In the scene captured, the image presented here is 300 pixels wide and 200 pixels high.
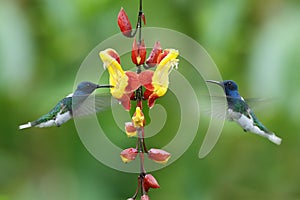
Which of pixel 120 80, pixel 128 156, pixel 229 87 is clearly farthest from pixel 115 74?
pixel 229 87

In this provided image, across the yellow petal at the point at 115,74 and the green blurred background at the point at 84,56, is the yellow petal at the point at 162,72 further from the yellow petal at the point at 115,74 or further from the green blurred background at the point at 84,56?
the green blurred background at the point at 84,56

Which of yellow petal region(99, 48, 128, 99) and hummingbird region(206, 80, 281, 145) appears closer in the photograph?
yellow petal region(99, 48, 128, 99)

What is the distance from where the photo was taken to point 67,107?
40.8 inches

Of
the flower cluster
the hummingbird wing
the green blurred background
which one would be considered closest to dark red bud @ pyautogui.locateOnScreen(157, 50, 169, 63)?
the flower cluster

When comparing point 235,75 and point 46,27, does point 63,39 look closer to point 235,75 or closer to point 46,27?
point 46,27

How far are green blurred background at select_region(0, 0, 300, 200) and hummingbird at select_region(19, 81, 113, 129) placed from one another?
15.0 inches

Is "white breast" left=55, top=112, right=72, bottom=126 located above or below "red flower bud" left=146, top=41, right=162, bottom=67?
below

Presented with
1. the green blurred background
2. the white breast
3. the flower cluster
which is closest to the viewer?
the flower cluster

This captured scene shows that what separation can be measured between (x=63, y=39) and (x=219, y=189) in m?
0.68

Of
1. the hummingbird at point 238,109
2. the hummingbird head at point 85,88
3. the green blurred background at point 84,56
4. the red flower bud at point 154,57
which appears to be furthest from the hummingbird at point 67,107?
the green blurred background at point 84,56

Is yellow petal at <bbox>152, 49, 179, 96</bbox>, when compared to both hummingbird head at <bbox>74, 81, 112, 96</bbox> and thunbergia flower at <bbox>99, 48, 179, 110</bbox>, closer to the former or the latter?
thunbergia flower at <bbox>99, 48, 179, 110</bbox>

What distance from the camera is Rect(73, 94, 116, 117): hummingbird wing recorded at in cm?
100

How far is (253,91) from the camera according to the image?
139 centimetres

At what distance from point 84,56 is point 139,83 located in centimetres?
74
